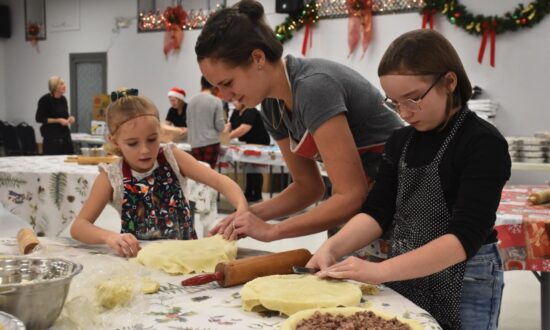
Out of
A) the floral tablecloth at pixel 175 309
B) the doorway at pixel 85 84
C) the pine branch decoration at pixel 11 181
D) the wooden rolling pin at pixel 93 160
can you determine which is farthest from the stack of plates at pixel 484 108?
the doorway at pixel 85 84

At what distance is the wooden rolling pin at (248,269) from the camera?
4.53 ft

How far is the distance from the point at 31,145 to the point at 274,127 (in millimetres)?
10351

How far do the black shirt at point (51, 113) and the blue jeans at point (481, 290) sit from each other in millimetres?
7998

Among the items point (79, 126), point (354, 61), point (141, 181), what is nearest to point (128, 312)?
point (141, 181)

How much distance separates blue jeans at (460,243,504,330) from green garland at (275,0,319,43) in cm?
762

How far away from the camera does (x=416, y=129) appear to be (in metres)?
1.57

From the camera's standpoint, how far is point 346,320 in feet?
3.53

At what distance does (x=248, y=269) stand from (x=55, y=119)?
26.0ft

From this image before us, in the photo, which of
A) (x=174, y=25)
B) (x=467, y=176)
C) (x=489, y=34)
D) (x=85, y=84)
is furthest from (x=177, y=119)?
(x=467, y=176)

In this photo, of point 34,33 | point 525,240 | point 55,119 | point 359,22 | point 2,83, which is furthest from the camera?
point 2,83

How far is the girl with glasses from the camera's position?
4.31 ft

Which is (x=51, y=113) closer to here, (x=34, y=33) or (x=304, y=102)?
(x=34, y=33)

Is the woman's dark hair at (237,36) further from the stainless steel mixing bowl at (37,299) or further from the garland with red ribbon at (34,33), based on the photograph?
the garland with red ribbon at (34,33)

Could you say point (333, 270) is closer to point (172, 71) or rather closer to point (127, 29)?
point (172, 71)
